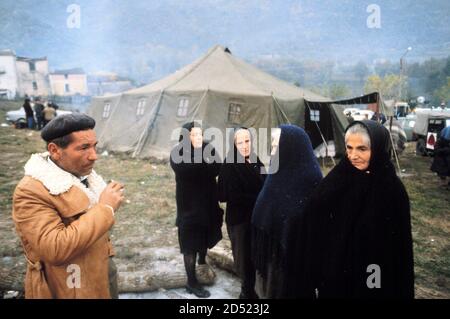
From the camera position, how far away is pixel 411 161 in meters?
11.1

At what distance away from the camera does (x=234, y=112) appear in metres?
9.69

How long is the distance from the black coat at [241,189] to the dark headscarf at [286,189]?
41 cm

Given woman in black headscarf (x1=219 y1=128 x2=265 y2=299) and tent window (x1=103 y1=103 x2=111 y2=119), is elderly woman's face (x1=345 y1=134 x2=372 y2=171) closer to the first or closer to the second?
woman in black headscarf (x1=219 y1=128 x2=265 y2=299)

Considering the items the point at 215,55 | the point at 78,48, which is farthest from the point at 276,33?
the point at 215,55

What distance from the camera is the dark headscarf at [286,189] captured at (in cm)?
212

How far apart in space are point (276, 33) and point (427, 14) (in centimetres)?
14691

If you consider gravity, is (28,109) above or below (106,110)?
above

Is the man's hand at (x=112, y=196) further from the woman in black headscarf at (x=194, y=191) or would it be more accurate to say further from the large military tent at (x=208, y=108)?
the large military tent at (x=208, y=108)

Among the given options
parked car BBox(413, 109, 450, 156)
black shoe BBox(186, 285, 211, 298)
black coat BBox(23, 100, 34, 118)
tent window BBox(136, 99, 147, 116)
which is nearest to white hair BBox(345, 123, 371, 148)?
black shoe BBox(186, 285, 211, 298)

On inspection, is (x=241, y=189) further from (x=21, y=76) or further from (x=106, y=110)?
(x=21, y=76)

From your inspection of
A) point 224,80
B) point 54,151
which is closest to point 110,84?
point 224,80

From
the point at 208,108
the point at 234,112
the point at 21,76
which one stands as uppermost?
the point at 21,76

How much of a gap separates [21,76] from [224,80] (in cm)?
4037
